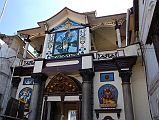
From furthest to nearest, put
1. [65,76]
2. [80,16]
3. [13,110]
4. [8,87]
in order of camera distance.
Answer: [80,16]
[8,87]
[65,76]
[13,110]

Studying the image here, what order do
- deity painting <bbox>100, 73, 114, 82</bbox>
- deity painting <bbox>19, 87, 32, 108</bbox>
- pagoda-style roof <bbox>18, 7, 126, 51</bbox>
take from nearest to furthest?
1. deity painting <bbox>100, 73, 114, 82</bbox>
2. deity painting <bbox>19, 87, 32, 108</bbox>
3. pagoda-style roof <bbox>18, 7, 126, 51</bbox>

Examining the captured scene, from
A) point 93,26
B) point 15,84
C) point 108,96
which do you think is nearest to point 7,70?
point 15,84

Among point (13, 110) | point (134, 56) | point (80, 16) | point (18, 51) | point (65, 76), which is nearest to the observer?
point (13, 110)

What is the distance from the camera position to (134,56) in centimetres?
1144

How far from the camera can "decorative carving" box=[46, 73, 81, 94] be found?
39.7 feet

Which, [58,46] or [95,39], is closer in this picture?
[58,46]

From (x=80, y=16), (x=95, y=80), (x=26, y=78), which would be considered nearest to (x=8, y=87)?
(x=26, y=78)

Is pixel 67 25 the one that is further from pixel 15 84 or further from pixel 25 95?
pixel 25 95

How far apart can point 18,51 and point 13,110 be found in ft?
26.2

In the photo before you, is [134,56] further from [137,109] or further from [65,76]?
[65,76]

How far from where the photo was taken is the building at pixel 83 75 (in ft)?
35.6

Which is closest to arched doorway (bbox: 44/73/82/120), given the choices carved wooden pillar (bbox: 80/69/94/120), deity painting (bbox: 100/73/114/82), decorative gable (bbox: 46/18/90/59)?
carved wooden pillar (bbox: 80/69/94/120)

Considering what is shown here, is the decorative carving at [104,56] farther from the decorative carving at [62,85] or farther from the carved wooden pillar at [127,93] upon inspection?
the decorative carving at [62,85]

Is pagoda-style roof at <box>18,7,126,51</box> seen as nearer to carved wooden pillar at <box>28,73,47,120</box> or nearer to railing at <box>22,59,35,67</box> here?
railing at <box>22,59,35,67</box>
